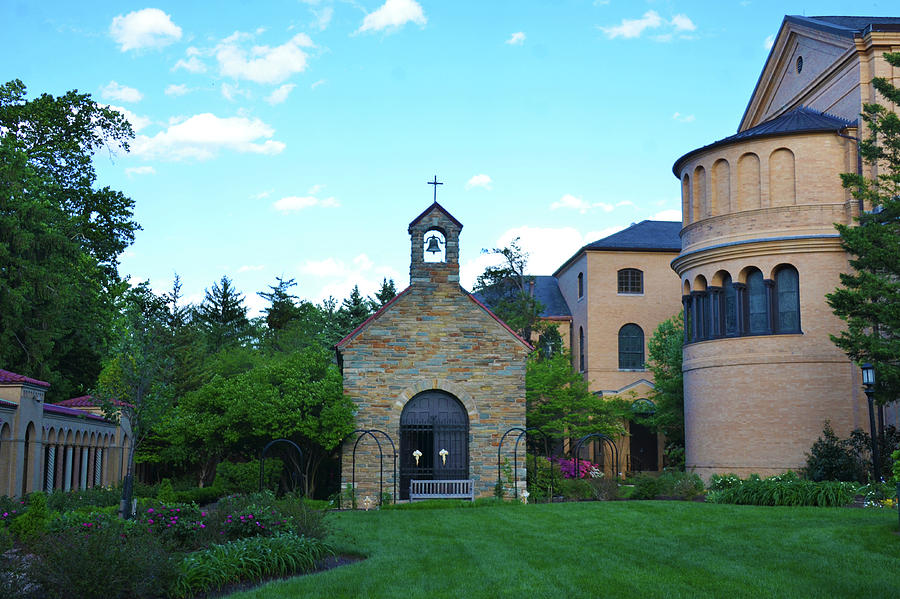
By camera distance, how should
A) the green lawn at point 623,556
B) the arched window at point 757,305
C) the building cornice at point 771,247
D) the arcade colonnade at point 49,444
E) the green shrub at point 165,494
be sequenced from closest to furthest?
the green lawn at point 623,556 < the arcade colonnade at point 49,444 < the green shrub at point 165,494 < the building cornice at point 771,247 < the arched window at point 757,305

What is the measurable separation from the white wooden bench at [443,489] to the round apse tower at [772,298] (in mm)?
9241

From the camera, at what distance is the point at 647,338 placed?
47.5m

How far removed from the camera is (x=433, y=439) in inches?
1020

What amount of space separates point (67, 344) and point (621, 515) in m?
25.4

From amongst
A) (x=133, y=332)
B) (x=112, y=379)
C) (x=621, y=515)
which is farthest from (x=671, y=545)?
(x=112, y=379)

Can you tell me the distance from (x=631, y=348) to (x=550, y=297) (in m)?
7.70

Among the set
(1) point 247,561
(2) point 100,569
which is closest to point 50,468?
(1) point 247,561

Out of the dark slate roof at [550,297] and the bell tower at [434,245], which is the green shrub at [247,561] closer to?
the bell tower at [434,245]

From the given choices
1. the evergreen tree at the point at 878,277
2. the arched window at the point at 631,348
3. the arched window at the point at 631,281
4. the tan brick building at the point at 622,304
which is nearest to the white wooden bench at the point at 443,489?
the evergreen tree at the point at 878,277

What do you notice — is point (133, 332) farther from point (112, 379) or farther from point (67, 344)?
point (67, 344)

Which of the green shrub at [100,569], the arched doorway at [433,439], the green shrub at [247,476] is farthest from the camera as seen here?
the green shrub at [247,476]

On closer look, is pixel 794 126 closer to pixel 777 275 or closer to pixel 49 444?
pixel 777 275

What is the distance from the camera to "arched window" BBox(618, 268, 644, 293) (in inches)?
1889

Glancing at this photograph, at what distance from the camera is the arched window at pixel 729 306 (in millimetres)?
29094
